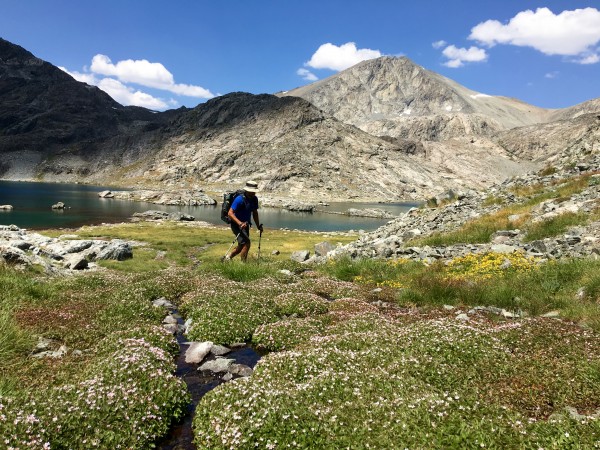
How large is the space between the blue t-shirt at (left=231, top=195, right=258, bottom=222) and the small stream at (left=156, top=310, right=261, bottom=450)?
8326 millimetres

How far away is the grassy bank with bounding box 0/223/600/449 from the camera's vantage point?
6.79 meters

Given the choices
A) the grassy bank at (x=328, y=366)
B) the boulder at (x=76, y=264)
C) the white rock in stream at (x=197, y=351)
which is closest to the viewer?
the grassy bank at (x=328, y=366)

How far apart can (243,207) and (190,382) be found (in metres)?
12.9

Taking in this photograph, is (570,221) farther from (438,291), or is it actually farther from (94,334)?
(94,334)

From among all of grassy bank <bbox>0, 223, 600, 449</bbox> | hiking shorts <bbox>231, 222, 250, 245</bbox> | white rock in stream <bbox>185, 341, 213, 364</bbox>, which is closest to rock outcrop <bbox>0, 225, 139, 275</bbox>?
hiking shorts <bbox>231, 222, 250, 245</bbox>

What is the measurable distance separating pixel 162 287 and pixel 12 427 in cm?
1178

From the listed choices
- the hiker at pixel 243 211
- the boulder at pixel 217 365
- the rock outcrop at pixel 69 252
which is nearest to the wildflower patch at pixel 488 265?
the hiker at pixel 243 211

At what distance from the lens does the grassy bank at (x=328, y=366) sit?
6789 mm

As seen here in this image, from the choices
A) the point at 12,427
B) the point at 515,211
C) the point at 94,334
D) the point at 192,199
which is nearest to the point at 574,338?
the point at 12,427

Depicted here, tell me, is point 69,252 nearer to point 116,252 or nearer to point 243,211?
point 116,252

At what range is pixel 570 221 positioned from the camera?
77.7 feet

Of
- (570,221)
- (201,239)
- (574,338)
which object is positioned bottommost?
(201,239)

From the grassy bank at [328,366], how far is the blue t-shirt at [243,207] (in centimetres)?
570

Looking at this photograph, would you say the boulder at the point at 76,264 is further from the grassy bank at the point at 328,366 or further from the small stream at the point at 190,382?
the small stream at the point at 190,382
